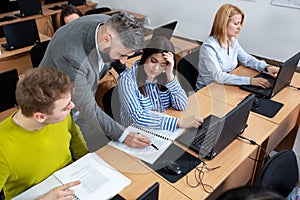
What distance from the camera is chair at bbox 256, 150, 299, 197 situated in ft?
4.68

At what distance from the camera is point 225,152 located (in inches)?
66.7

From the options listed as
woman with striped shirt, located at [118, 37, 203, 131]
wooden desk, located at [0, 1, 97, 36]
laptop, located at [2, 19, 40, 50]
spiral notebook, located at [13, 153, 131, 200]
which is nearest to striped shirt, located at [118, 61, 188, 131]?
woman with striped shirt, located at [118, 37, 203, 131]

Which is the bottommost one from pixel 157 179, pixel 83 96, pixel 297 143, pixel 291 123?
pixel 297 143

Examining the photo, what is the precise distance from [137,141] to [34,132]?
0.53m

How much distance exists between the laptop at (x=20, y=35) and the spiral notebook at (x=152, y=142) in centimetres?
220

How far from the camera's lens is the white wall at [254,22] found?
3199 mm

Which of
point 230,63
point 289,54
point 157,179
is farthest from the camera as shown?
point 289,54

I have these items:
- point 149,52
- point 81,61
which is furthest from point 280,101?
point 81,61

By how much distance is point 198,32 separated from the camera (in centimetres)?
392

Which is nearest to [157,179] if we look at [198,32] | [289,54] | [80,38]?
[80,38]

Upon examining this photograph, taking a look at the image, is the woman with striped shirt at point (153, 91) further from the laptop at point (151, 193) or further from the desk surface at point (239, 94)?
the laptop at point (151, 193)

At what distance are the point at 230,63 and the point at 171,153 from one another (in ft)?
4.16

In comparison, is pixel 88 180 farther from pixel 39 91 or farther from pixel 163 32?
pixel 163 32

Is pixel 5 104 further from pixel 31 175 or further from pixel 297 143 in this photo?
pixel 297 143
